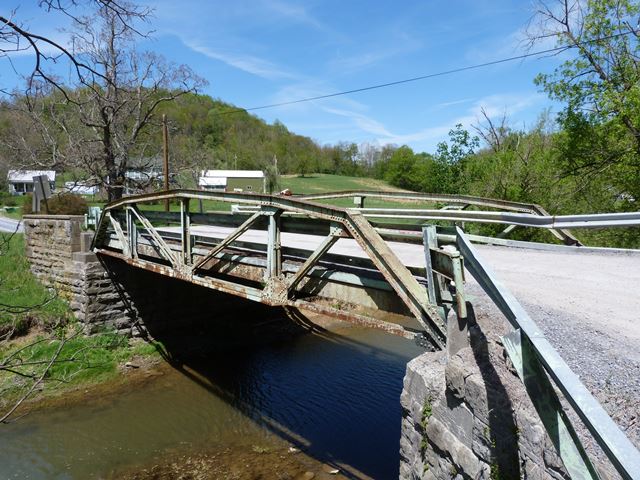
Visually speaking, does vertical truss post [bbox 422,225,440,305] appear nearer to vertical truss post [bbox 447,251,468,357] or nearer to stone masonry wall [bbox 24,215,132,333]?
vertical truss post [bbox 447,251,468,357]

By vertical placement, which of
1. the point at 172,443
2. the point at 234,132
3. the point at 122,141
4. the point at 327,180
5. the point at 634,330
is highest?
the point at 234,132

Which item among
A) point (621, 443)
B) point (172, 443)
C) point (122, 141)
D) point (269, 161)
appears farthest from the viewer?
point (269, 161)

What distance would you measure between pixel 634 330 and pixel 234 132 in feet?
243

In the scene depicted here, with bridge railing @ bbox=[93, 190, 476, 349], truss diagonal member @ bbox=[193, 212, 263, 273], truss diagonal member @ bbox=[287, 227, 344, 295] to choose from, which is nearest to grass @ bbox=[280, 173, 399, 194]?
bridge railing @ bbox=[93, 190, 476, 349]

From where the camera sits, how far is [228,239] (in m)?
6.78

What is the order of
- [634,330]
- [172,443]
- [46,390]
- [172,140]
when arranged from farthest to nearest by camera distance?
1. [172,140]
2. [46,390]
3. [172,443]
4. [634,330]

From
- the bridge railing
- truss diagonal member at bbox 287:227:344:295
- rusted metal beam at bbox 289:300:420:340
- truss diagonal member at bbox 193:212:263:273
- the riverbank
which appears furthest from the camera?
the riverbank

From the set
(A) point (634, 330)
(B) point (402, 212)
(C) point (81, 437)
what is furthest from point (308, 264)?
(C) point (81, 437)

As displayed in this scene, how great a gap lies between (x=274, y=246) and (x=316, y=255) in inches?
35.5

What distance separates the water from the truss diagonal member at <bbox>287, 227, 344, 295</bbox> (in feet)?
14.0

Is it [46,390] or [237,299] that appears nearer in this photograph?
[46,390]

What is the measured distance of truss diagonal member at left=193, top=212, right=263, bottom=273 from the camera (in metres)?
6.38

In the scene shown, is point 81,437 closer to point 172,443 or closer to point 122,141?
point 172,443

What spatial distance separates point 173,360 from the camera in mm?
12773
